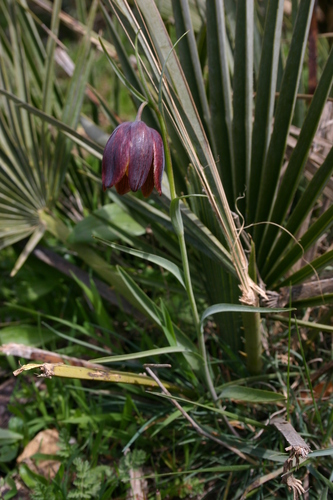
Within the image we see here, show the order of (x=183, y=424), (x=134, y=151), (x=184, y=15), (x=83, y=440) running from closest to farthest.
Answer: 1. (x=134, y=151)
2. (x=184, y=15)
3. (x=183, y=424)
4. (x=83, y=440)

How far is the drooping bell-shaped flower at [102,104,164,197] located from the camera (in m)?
0.73

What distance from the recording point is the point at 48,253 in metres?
1.58

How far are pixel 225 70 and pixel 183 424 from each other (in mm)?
803

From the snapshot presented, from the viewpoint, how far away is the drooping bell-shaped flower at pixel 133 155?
0.73m

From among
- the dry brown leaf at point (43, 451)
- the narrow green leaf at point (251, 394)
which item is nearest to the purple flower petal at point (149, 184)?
the narrow green leaf at point (251, 394)

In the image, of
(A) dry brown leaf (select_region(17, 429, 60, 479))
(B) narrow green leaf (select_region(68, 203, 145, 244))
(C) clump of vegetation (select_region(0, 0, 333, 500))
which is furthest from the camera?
(B) narrow green leaf (select_region(68, 203, 145, 244))

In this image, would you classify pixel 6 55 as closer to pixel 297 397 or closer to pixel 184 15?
pixel 184 15

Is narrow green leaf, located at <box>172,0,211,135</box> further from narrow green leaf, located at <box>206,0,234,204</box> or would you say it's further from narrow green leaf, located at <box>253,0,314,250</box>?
narrow green leaf, located at <box>253,0,314,250</box>

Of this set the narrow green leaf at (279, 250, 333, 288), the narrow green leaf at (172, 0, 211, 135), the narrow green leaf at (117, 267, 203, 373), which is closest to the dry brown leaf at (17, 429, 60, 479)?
the narrow green leaf at (117, 267, 203, 373)

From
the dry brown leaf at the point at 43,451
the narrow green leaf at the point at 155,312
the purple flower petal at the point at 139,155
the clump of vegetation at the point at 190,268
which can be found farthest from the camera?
the dry brown leaf at the point at 43,451

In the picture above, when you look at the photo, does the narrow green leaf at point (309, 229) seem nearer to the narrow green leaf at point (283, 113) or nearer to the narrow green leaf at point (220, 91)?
the narrow green leaf at point (283, 113)

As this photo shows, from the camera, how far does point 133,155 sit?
0.73m

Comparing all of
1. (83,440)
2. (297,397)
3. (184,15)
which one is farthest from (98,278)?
(184,15)

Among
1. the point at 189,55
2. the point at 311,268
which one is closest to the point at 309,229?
the point at 311,268
